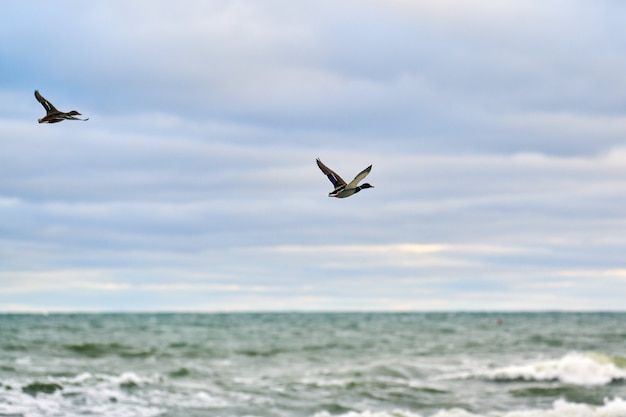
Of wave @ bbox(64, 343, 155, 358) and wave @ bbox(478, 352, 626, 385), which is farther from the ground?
wave @ bbox(478, 352, 626, 385)

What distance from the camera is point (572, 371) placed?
36875 mm

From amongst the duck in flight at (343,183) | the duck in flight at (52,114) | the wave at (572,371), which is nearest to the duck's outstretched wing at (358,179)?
the duck in flight at (343,183)

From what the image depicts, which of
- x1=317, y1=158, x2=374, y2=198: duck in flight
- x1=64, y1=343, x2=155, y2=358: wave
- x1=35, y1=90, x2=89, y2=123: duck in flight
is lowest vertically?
x1=64, y1=343, x2=155, y2=358: wave

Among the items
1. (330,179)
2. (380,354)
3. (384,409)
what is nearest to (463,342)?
(380,354)

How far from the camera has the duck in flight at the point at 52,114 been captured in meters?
14.5

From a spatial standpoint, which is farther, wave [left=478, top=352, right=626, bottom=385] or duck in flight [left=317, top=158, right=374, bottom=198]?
wave [left=478, top=352, right=626, bottom=385]

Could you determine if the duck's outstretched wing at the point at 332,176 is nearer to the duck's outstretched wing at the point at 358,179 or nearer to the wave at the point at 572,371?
the duck's outstretched wing at the point at 358,179

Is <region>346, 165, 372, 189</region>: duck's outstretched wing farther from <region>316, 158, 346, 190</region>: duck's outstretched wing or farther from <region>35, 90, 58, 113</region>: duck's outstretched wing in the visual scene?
<region>35, 90, 58, 113</region>: duck's outstretched wing

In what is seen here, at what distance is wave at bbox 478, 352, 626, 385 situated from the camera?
3531 centimetres

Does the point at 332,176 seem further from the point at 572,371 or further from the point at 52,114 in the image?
the point at 572,371

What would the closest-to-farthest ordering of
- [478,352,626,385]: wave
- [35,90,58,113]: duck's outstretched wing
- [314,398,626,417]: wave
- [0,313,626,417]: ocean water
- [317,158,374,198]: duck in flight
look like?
[317,158,374,198]: duck in flight, [35,90,58,113]: duck's outstretched wing, [314,398,626,417]: wave, [0,313,626,417]: ocean water, [478,352,626,385]: wave

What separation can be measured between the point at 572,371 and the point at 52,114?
26982mm

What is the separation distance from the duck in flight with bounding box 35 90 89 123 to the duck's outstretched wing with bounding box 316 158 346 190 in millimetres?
3612

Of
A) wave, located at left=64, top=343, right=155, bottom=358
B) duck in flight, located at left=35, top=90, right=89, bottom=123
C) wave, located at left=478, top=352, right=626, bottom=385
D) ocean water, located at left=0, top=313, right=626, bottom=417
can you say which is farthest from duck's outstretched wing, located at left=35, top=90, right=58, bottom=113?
wave, located at left=64, top=343, right=155, bottom=358
